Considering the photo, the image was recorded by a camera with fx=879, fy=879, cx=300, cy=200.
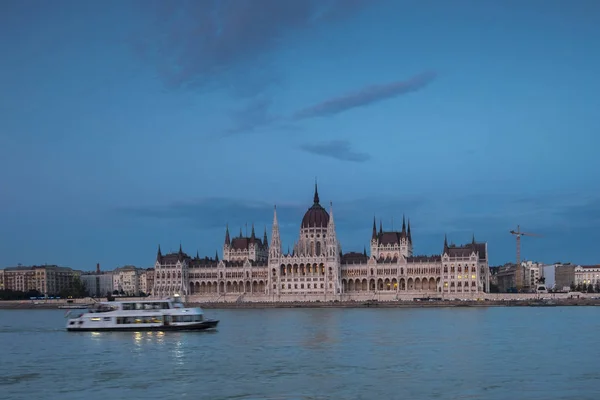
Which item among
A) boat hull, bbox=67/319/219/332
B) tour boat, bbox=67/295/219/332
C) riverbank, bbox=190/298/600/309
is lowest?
riverbank, bbox=190/298/600/309

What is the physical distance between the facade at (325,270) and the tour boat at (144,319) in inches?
3082

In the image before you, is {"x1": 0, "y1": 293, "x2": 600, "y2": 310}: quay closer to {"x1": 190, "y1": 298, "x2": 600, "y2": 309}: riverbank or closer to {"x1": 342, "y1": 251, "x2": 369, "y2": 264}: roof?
{"x1": 190, "y1": 298, "x2": 600, "y2": 309}: riverbank

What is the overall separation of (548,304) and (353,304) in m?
28.1

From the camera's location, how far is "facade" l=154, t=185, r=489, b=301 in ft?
477

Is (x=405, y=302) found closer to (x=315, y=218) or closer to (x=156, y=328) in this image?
(x=315, y=218)

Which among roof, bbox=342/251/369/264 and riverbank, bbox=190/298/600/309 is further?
roof, bbox=342/251/369/264

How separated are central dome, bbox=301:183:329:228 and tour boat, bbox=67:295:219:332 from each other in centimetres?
9083

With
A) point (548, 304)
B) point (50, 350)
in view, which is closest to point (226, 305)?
point (548, 304)

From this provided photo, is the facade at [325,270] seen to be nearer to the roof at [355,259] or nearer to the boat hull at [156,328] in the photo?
the roof at [355,259]

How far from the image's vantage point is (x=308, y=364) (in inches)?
1640

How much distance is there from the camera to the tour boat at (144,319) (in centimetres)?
6531

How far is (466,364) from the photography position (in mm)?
41125

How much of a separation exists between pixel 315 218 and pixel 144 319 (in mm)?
94229

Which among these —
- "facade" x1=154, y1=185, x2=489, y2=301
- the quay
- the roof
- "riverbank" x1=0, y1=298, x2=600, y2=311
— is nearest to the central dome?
"facade" x1=154, y1=185, x2=489, y2=301
